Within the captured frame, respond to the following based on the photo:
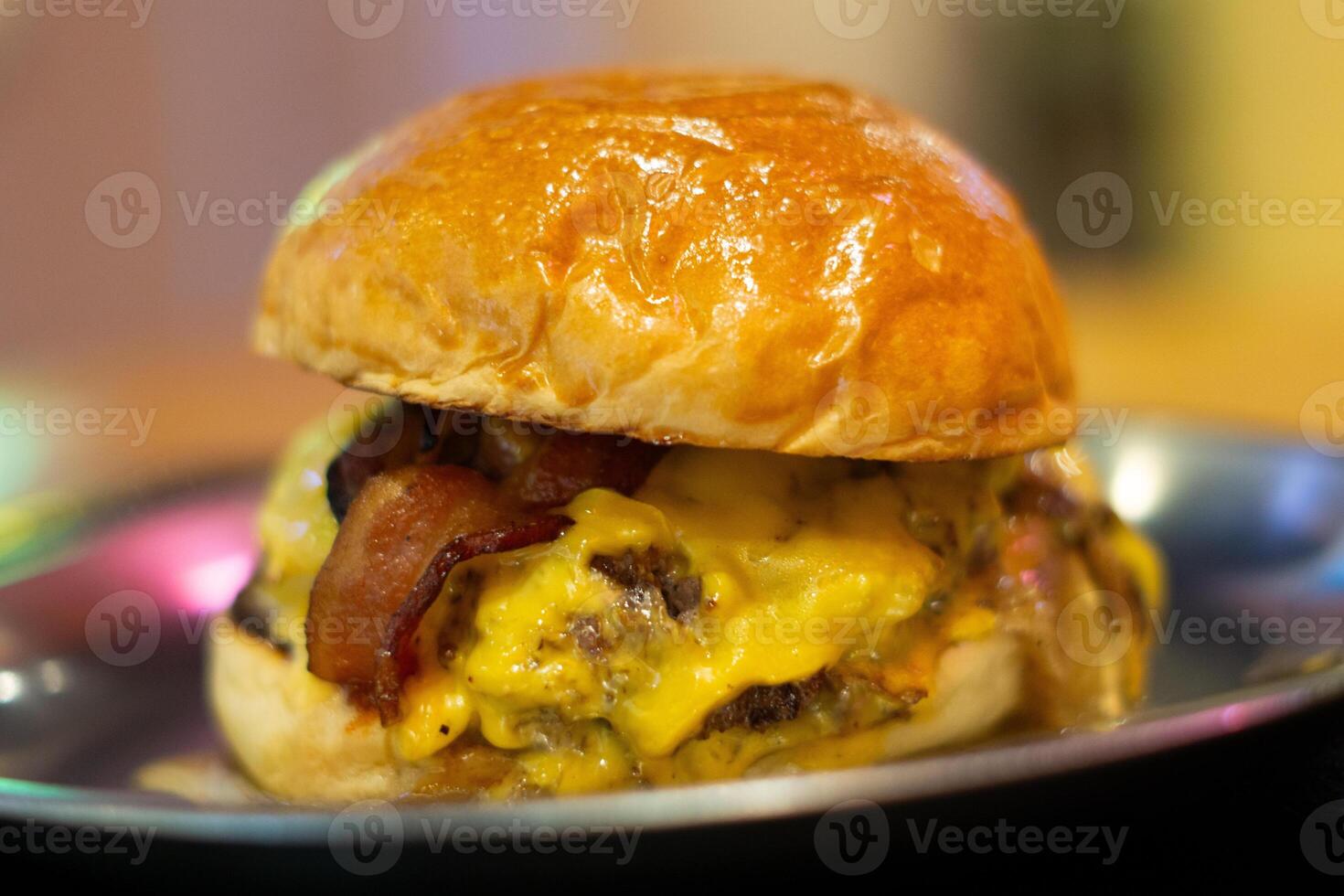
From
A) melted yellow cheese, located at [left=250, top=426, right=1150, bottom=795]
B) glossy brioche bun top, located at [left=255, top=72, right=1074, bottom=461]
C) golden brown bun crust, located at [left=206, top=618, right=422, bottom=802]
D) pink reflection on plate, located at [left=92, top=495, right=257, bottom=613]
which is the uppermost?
glossy brioche bun top, located at [left=255, top=72, right=1074, bottom=461]

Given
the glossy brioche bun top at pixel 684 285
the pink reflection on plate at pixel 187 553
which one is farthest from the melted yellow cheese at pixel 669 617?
the pink reflection on plate at pixel 187 553

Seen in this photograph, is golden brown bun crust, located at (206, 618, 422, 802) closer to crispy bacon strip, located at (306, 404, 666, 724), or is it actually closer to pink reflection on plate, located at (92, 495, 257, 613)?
crispy bacon strip, located at (306, 404, 666, 724)

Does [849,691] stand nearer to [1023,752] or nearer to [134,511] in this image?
[1023,752]

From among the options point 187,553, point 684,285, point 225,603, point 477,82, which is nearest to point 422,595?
point 684,285

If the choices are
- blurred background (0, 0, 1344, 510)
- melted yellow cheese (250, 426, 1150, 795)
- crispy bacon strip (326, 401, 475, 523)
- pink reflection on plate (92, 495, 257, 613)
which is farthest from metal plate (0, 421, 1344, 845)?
blurred background (0, 0, 1344, 510)

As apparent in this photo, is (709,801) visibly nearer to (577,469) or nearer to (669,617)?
(669,617)

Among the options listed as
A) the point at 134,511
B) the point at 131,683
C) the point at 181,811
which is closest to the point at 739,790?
the point at 181,811
